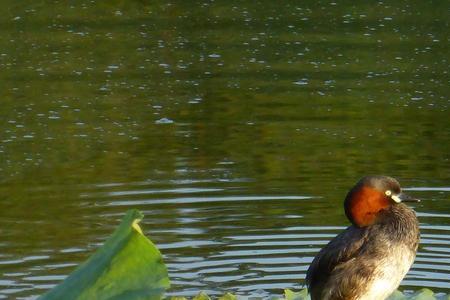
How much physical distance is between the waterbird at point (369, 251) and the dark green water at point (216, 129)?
3.21 ft

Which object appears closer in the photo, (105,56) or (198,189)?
(198,189)

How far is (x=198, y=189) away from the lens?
921 cm

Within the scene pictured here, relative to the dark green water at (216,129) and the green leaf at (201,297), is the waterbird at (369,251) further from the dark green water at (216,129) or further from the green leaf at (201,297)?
the dark green water at (216,129)

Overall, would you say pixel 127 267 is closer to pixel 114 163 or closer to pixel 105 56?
A: pixel 114 163

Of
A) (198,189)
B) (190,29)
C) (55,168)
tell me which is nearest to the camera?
(198,189)

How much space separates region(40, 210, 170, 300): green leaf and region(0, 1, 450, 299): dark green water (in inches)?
238

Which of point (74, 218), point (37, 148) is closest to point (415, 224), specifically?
point (74, 218)

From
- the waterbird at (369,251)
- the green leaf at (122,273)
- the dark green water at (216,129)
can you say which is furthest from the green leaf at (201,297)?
the green leaf at (122,273)

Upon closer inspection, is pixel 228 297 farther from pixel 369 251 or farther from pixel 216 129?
pixel 216 129

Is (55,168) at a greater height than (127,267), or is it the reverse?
(127,267)

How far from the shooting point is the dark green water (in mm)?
7977

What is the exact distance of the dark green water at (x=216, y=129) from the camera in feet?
26.2

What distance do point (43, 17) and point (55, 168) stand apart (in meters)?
7.23

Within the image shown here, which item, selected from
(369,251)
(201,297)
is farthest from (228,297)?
→ (369,251)
